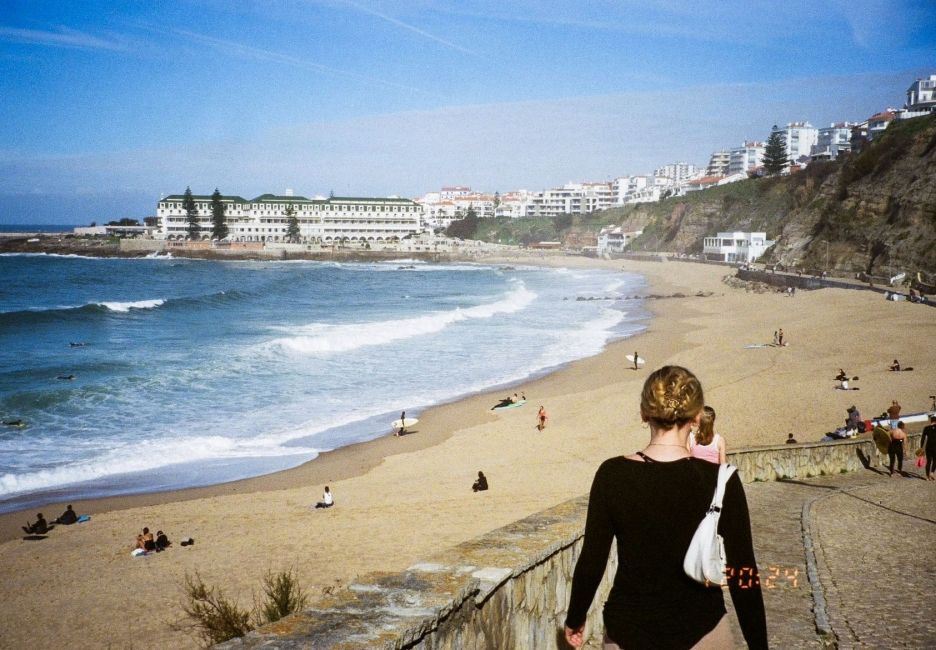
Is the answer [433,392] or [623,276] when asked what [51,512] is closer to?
[433,392]

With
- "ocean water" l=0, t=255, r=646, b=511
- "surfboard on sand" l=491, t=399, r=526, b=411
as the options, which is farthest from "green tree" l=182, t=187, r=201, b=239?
"surfboard on sand" l=491, t=399, r=526, b=411

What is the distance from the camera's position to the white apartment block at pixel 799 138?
15062 centimetres

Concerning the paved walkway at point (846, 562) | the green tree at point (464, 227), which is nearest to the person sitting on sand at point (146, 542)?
the paved walkway at point (846, 562)

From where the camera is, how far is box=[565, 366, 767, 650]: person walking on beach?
2.22 m

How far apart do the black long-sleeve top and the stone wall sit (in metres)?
0.58

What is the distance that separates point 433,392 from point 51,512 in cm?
1182

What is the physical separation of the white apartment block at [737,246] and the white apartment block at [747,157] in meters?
70.9

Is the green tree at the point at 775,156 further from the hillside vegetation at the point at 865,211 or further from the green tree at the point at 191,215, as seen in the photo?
the green tree at the point at 191,215

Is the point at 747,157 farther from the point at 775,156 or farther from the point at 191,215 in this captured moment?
the point at 191,215

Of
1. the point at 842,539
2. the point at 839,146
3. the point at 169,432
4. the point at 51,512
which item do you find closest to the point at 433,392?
the point at 169,432

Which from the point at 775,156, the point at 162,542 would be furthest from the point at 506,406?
the point at 775,156

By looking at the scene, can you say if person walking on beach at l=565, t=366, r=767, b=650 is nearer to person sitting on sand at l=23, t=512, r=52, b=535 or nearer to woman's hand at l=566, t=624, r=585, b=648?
woman's hand at l=566, t=624, r=585, b=648

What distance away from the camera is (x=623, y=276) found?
270ft

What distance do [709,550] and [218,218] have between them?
461 feet
